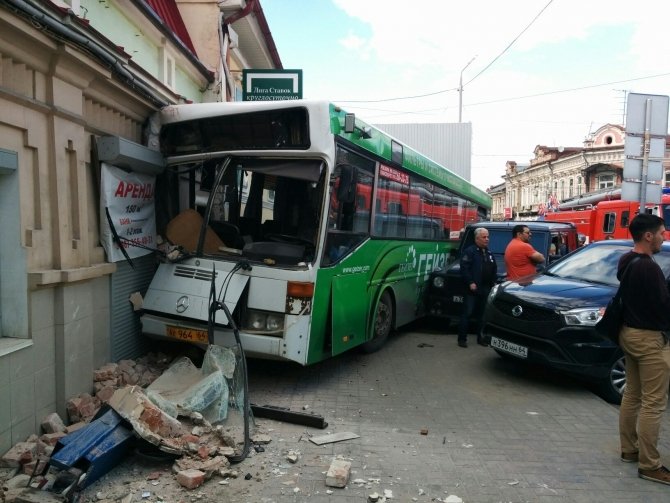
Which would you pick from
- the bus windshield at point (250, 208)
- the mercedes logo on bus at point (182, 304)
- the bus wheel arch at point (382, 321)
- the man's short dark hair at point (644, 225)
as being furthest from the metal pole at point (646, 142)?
the mercedes logo on bus at point (182, 304)

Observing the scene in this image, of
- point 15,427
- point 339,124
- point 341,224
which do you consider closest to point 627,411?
point 341,224

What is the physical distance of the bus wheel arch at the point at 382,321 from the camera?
24.7ft

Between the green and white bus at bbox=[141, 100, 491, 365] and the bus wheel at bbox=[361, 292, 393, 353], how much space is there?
0.48m

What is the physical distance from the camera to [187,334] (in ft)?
18.5

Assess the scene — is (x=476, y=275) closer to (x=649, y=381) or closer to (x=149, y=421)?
(x=649, y=381)

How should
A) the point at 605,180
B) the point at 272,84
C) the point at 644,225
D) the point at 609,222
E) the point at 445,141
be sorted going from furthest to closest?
the point at 605,180 → the point at 609,222 → the point at 445,141 → the point at 272,84 → the point at 644,225

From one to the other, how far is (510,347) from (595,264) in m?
1.67

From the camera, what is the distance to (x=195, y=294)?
566 cm

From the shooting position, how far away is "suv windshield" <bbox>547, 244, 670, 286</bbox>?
649 cm

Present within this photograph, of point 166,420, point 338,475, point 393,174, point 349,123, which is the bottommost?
point 338,475

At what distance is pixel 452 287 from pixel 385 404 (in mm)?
3905

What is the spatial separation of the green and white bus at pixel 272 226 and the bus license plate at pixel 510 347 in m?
1.58

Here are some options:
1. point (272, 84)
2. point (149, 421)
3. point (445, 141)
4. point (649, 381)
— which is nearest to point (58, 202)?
point (149, 421)

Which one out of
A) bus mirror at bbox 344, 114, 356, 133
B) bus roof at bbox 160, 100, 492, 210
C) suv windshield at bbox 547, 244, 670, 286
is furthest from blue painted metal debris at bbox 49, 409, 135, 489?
suv windshield at bbox 547, 244, 670, 286
